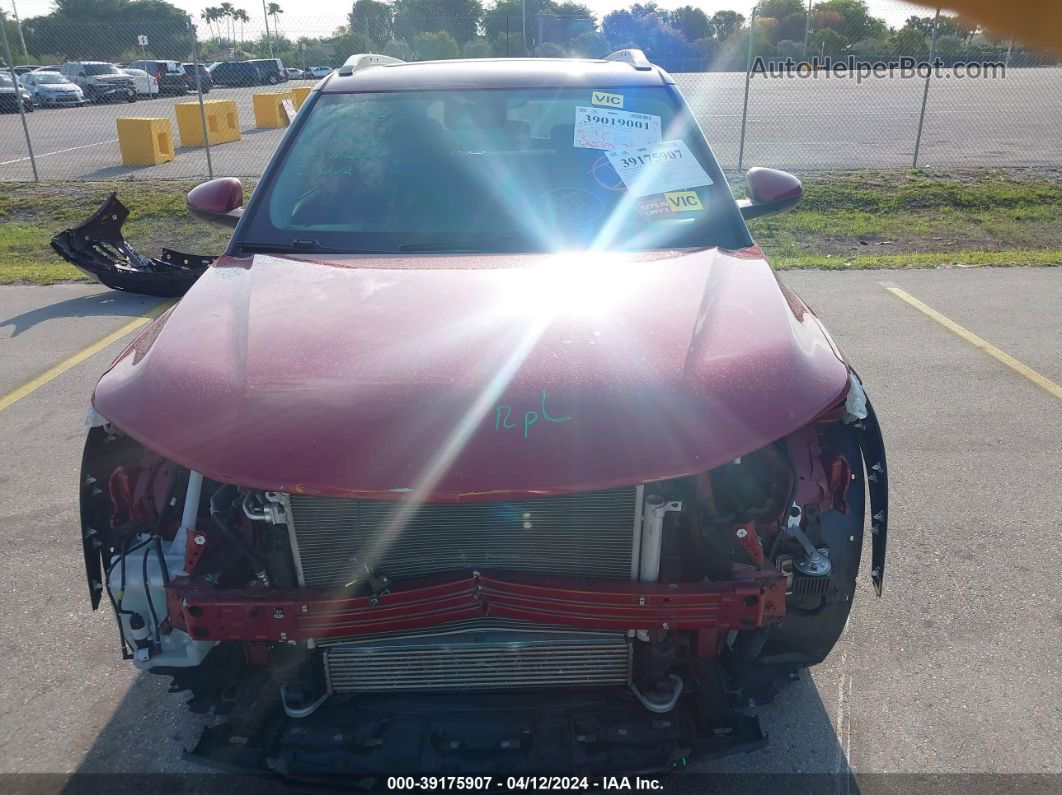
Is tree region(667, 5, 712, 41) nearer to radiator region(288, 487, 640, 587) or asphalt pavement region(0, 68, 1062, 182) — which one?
asphalt pavement region(0, 68, 1062, 182)

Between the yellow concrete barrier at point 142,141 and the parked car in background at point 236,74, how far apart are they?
18054 millimetres

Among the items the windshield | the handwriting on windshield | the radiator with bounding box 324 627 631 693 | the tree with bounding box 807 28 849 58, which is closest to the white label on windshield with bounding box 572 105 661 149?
the windshield

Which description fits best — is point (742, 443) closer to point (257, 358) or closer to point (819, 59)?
point (257, 358)

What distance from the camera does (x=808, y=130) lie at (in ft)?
58.5

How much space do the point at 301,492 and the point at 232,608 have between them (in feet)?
1.31

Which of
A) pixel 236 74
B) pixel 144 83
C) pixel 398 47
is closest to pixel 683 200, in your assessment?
pixel 398 47

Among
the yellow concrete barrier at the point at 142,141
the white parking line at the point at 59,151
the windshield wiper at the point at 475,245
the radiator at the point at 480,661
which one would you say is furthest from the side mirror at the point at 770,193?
the white parking line at the point at 59,151

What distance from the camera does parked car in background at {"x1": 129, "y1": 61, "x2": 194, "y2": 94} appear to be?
3116 cm

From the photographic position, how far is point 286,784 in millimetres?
2223

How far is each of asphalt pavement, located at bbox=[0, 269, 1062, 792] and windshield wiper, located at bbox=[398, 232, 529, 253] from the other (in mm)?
1691

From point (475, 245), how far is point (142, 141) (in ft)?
44.0

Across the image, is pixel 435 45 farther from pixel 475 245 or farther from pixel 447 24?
pixel 475 245

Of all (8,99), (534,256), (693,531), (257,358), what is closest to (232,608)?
(257,358)

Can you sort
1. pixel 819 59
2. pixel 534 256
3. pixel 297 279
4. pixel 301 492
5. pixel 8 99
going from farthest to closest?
pixel 8 99 < pixel 819 59 < pixel 534 256 < pixel 297 279 < pixel 301 492
